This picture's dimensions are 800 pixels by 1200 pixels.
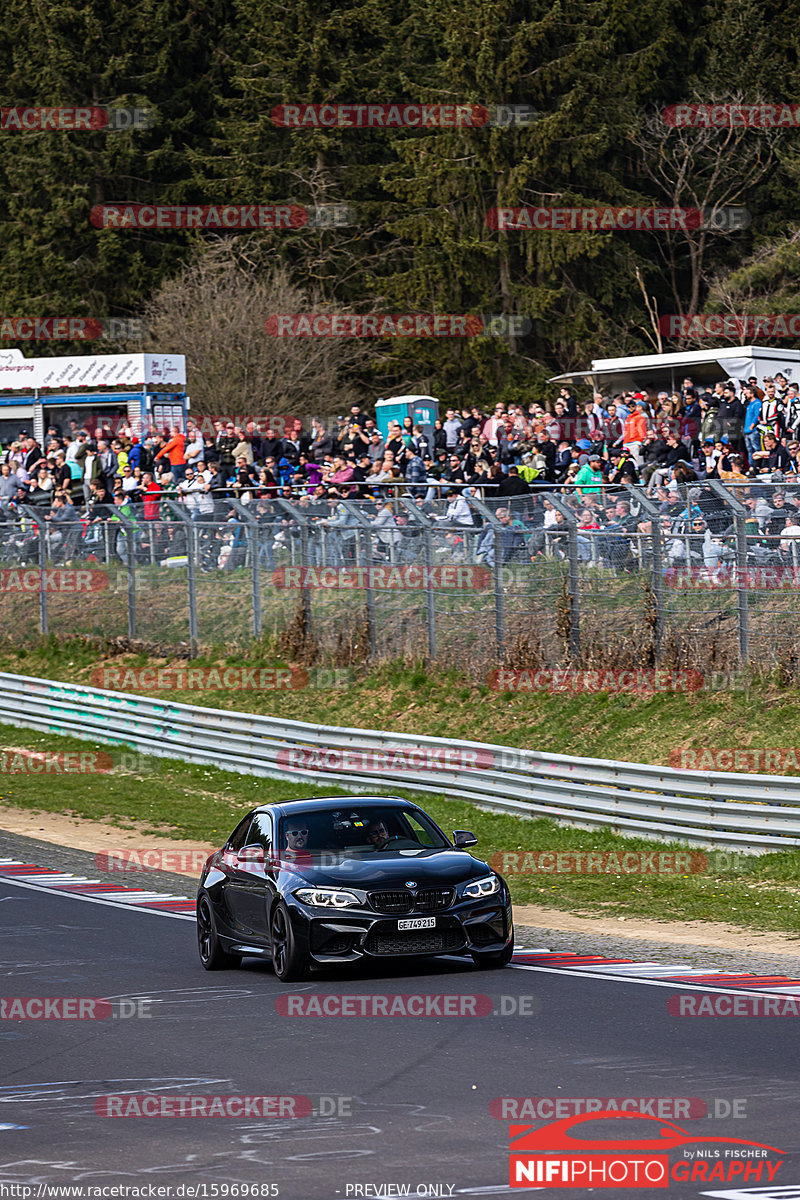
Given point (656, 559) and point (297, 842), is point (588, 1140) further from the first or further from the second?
point (656, 559)

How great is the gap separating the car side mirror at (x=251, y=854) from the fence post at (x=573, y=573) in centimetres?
1004

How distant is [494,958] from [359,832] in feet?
4.67

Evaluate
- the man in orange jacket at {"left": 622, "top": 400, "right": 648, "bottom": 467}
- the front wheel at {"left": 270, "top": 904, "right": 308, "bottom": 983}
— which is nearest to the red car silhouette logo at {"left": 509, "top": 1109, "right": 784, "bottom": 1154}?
the front wheel at {"left": 270, "top": 904, "right": 308, "bottom": 983}

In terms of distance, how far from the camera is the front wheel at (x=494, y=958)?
507 inches

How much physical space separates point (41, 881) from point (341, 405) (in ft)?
127

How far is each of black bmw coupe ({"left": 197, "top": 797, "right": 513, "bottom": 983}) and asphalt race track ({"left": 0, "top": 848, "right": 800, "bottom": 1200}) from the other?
10.7 inches

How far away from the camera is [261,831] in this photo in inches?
549

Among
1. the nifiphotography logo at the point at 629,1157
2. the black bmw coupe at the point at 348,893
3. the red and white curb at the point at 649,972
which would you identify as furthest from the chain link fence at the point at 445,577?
the nifiphotography logo at the point at 629,1157

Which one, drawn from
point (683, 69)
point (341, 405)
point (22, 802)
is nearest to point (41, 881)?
point (22, 802)

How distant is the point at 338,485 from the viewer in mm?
30266

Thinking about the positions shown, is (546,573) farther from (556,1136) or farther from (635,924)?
(556,1136)

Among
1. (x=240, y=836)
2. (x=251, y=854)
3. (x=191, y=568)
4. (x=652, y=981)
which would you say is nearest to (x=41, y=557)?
(x=191, y=568)

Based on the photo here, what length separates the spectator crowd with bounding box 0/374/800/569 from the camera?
866 inches

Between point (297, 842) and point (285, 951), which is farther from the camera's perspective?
point (297, 842)
